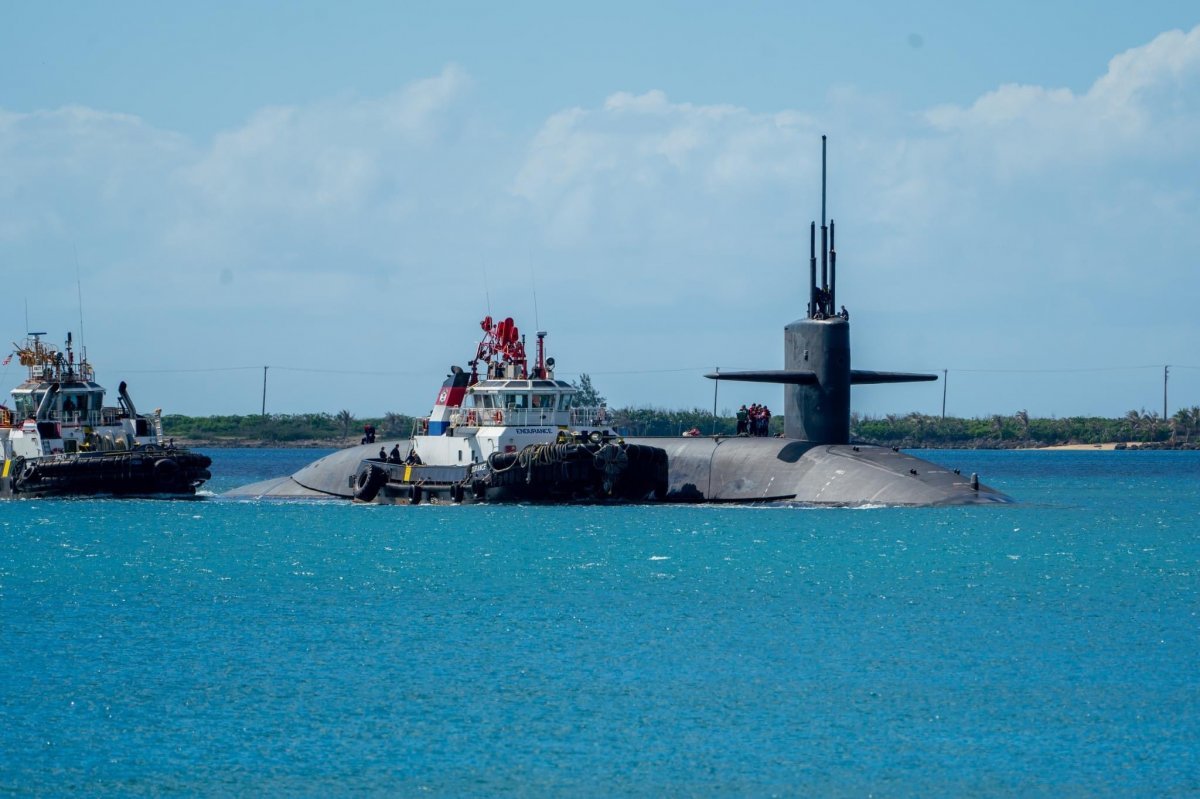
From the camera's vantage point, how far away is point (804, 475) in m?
40.8

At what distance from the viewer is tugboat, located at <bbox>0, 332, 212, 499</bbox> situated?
47625 mm

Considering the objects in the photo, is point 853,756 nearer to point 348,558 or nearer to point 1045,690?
point 1045,690

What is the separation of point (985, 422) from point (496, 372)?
105205mm

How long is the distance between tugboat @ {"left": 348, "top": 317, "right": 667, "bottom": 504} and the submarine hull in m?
1.09

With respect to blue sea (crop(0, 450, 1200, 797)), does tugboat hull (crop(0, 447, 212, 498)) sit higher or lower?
higher

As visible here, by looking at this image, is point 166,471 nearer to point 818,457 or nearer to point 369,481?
point 369,481

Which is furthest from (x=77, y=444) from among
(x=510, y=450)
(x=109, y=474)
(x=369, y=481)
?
(x=510, y=450)

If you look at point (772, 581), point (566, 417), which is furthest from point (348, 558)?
point (566, 417)

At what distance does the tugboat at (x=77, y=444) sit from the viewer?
4762 centimetres

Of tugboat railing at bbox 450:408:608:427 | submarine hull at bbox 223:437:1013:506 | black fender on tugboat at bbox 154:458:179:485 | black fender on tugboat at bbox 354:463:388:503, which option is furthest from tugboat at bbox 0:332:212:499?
submarine hull at bbox 223:437:1013:506

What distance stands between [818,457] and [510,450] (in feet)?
28.2

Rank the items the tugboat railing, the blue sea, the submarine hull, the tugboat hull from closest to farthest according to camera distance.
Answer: the blue sea → the submarine hull → the tugboat railing → the tugboat hull

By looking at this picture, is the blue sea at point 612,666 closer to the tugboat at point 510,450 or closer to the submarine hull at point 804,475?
the submarine hull at point 804,475

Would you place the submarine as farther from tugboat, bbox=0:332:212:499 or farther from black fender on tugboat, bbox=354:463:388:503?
tugboat, bbox=0:332:212:499
